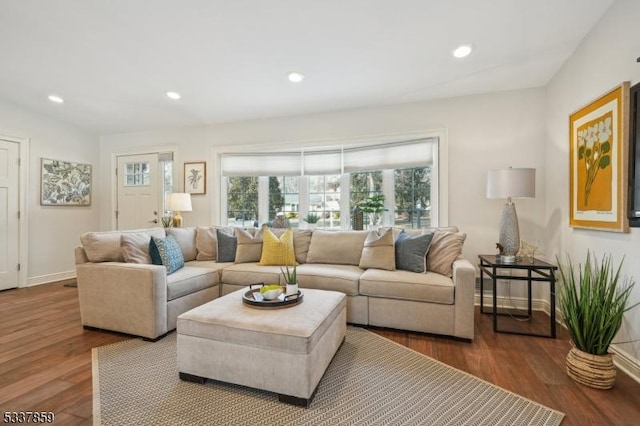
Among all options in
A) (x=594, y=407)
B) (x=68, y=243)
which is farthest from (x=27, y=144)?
(x=594, y=407)

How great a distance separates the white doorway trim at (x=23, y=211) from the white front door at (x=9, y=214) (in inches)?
1.2

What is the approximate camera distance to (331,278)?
9.33ft

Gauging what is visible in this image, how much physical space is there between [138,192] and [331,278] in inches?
155

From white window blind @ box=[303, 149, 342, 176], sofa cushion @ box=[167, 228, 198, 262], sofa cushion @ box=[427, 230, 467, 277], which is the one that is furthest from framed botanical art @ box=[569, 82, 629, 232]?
sofa cushion @ box=[167, 228, 198, 262]

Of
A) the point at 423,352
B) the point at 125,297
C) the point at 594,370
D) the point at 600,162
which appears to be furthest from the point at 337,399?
the point at 600,162

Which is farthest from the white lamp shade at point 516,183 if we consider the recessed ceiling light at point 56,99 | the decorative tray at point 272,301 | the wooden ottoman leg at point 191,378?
the recessed ceiling light at point 56,99

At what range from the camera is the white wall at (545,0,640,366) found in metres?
1.95

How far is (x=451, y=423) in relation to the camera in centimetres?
153

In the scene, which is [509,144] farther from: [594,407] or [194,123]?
[194,123]

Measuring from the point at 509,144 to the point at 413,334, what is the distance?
2.26 meters

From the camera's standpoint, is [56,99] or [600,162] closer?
[600,162]

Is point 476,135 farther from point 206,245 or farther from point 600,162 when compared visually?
point 206,245

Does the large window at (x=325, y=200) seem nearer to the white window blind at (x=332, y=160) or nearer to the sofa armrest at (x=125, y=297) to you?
the white window blind at (x=332, y=160)

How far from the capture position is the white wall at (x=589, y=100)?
1.95 m
